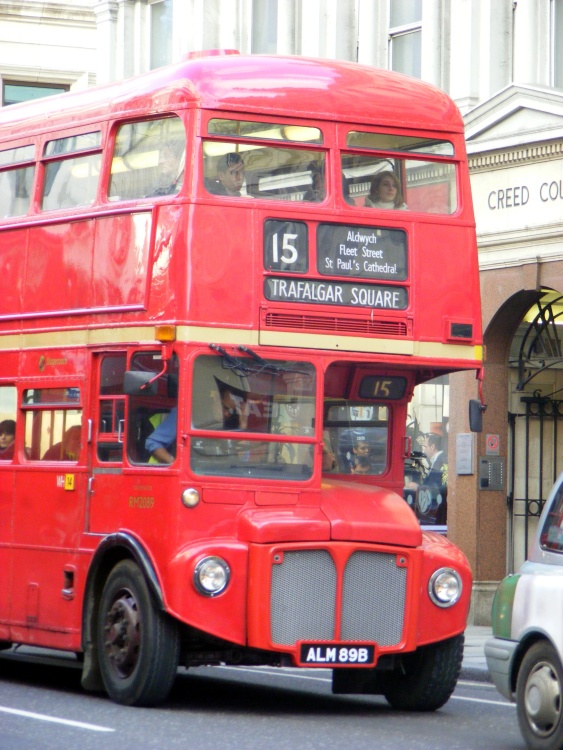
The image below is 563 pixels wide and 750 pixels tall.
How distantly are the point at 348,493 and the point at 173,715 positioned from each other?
202cm

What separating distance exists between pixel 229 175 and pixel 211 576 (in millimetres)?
2817

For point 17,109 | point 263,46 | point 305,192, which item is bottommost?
point 305,192

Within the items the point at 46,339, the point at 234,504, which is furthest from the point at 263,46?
the point at 234,504

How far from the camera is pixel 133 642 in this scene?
40.0 ft

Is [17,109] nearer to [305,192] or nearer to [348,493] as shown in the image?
[305,192]

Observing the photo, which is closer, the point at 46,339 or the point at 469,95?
the point at 46,339

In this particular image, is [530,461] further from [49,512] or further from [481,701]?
[49,512]

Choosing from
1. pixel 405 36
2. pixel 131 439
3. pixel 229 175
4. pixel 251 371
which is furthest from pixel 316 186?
pixel 405 36

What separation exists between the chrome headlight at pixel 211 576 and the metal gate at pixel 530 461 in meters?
9.47

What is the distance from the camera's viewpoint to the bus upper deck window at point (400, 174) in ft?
42.1

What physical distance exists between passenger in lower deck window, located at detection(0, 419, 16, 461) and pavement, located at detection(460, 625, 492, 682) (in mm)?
4129

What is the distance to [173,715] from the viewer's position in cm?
1189

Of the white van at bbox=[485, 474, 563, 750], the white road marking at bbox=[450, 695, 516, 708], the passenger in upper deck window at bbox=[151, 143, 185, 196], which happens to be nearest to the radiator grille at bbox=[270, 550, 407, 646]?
the white van at bbox=[485, 474, 563, 750]

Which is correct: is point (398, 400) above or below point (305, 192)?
below
